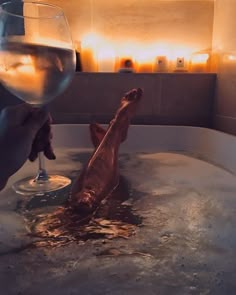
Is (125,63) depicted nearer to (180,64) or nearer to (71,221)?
(180,64)

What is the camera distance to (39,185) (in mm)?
661

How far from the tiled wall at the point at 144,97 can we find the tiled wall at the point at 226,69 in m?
0.06

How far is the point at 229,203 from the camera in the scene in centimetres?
58

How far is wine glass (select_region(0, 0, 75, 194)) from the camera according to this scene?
50 cm

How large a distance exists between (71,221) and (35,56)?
0.25 metres

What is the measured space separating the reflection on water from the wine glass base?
37 millimetres

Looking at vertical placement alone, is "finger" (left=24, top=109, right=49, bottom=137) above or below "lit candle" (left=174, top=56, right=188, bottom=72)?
below

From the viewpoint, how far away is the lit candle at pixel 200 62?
63.3 inches

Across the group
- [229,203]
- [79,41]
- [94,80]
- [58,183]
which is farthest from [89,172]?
[79,41]

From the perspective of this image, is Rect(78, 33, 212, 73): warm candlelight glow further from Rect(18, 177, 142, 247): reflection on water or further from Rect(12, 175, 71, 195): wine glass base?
Rect(18, 177, 142, 247): reflection on water

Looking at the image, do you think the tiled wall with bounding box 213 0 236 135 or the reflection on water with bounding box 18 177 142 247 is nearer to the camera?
the reflection on water with bounding box 18 177 142 247

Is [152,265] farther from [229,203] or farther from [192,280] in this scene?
[229,203]

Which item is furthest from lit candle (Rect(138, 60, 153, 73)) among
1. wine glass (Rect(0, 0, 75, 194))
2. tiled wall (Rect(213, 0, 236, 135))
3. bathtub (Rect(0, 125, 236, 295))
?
wine glass (Rect(0, 0, 75, 194))

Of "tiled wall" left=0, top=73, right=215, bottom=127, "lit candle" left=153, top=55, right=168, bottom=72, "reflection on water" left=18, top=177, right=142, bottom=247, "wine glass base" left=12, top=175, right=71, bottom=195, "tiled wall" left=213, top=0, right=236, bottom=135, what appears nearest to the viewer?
"reflection on water" left=18, top=177, right=142, bottom=247
